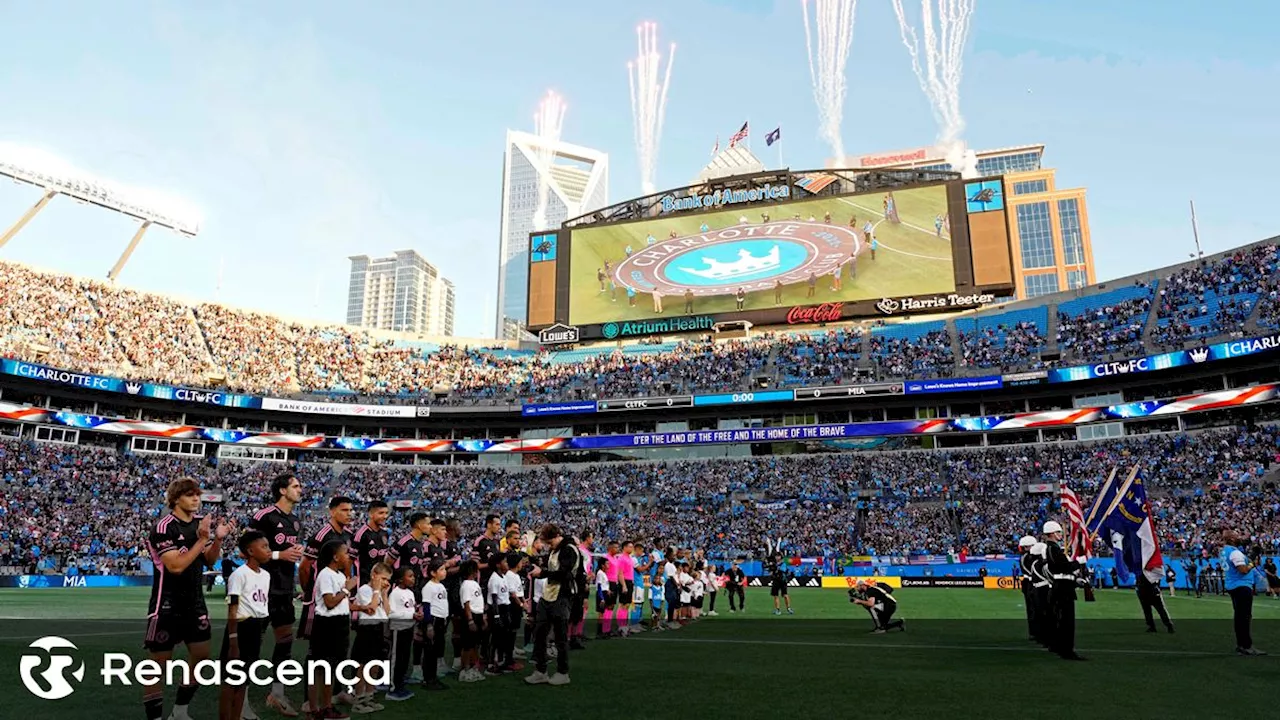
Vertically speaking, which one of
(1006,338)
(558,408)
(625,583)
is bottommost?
(625,583)

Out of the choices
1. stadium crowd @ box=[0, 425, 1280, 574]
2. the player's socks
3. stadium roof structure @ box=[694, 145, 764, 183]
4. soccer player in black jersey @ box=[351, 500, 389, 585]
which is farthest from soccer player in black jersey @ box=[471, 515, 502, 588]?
stadium roof structure @ box=[694, 145, 764, 183]

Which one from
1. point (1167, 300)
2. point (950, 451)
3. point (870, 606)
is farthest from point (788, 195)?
point (870, 606)

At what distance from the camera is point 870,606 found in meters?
16.3

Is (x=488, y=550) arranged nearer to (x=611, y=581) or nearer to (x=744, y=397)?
(x=611, y=581)

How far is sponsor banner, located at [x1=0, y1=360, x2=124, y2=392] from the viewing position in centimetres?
4478

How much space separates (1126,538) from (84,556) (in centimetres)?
4373

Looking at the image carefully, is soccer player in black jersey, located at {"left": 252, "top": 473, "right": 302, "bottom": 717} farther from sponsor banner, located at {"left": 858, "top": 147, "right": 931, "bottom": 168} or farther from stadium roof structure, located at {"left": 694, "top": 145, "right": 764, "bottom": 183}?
sponsor banner, located at {"left": 858, "top": 147, "right": 931, "bottom": 168}

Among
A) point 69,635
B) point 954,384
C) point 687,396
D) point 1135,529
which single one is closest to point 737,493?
point 687,396

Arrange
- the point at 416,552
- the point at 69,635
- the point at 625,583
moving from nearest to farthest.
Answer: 1. the point at 416,552
2. the point at 69,635
3. the point at 625,583

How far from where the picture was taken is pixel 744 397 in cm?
5231

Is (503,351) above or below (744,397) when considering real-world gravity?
above

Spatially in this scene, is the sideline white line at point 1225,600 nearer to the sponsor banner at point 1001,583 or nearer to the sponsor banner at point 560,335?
the sponsor banner at point 1001,583

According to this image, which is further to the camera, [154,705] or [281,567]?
[281,567]

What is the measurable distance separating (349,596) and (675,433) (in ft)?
153
